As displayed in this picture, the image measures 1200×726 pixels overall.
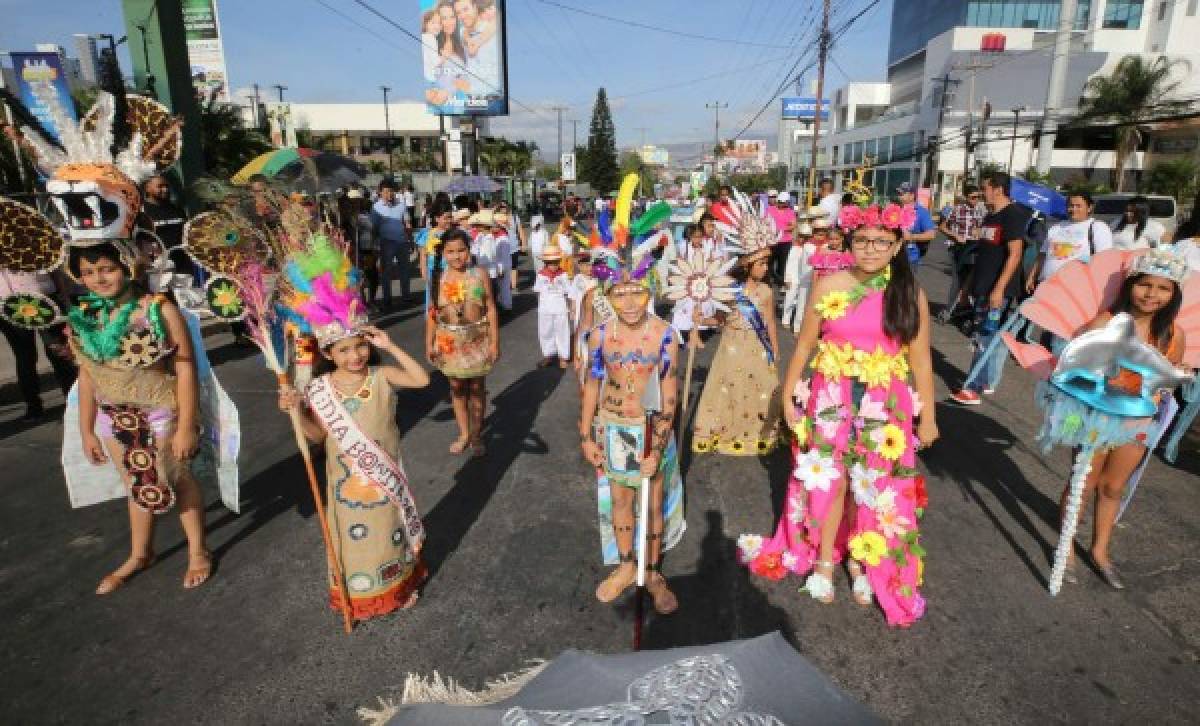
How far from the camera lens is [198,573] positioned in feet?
11.4

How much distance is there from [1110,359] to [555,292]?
5.74 m

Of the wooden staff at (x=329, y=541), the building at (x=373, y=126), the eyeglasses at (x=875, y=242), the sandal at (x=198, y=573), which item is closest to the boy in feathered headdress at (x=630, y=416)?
the eyeglasses at (x=875, y=242)

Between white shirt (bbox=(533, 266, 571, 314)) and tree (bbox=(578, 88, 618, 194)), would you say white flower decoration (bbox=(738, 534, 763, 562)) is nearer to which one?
white shirt (bbox=(533, 266, 571, 314))

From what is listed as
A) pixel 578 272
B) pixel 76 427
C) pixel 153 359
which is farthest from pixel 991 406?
pixel 76 427

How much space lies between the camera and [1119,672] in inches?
112

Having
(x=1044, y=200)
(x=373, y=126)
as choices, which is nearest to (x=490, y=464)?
(x=1044, y=200)

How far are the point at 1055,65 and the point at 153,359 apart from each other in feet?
208

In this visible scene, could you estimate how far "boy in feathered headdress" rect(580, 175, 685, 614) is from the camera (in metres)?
3.06

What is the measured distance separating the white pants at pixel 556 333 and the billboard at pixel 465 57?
82.6ft

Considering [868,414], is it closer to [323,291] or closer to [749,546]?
[749,546]

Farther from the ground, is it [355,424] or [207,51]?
[207,51]

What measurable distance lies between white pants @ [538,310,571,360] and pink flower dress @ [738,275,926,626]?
192 inches

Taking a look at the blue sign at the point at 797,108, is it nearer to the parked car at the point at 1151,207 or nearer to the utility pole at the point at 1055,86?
the utility pole at the point at 1055,86

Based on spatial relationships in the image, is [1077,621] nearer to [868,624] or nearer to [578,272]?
[868,624]
